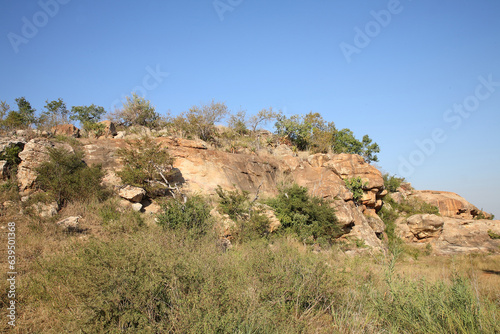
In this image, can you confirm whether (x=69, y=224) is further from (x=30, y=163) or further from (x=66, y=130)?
(x=66, y=130)

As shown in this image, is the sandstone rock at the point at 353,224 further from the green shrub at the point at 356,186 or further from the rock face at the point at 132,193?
the rock face at the point at 132,193

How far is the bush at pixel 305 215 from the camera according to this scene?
45.5ft

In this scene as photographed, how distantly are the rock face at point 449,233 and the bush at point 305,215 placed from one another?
9005 mm

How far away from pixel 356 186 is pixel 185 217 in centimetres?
1318

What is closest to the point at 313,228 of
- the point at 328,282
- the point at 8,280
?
the point at 328,282

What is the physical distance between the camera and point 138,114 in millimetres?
23000

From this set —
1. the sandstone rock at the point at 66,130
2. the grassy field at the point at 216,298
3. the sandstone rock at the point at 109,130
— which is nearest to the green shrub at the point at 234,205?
the grassy field at the point at 216,298

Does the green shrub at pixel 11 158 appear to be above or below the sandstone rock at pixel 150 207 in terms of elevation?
above

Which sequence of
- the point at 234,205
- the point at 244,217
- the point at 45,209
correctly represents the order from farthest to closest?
1. the point at 234,205
2. the point at 244,217
3. the point at 45,209

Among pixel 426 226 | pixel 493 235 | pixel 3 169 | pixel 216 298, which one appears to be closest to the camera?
pixel 216 298

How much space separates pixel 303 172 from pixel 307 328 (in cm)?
1601

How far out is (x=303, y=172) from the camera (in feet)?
66.0

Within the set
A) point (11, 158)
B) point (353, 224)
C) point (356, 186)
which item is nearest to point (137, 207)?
point (11, 158)

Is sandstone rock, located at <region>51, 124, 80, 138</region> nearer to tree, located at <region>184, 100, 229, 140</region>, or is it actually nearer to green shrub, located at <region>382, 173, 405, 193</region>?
tree, located at <region>184, 100, 229, 140</region>
